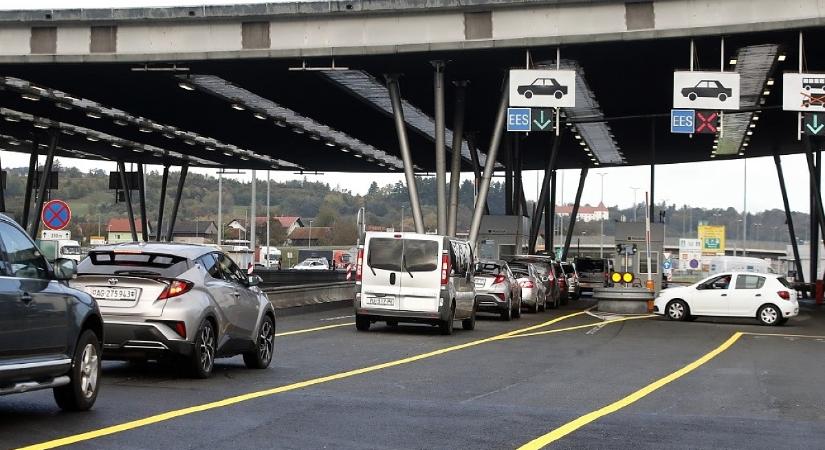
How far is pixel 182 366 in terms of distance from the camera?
44.3 feet

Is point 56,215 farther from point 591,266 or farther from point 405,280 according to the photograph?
point 591,266

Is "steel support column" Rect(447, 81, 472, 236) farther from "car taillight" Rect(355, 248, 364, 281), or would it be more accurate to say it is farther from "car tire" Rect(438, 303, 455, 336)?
"car tire" Rect(438, 303, 455, 336)

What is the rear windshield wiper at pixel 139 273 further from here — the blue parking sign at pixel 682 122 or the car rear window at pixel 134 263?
the blue parking sign at pixel 682 122

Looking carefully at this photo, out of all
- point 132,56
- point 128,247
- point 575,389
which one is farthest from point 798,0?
point 128,247

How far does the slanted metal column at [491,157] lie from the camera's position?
40.0m

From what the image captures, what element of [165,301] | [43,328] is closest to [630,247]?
[165,301]

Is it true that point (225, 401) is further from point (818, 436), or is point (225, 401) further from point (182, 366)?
point (818, 436)

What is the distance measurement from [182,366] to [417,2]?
23465 millimetres

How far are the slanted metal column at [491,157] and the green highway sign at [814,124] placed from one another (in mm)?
9399

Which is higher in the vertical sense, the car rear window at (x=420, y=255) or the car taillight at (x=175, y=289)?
the car rear window at (x=420, y=255)

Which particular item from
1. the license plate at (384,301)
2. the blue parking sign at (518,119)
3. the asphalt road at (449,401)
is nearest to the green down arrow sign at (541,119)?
the blue parking sign at (518,119)

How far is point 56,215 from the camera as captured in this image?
1062 inches

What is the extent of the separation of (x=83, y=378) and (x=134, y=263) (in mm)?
3171

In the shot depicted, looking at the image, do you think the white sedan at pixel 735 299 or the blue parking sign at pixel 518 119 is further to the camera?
the blue parking sign at pixel 518 119
